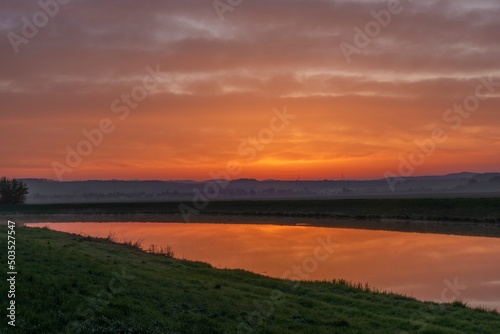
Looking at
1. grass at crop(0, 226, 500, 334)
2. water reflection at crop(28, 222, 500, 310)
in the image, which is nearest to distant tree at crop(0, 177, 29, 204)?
water reflection at crop(28, 222, 500, 310)

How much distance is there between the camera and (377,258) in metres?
31.5

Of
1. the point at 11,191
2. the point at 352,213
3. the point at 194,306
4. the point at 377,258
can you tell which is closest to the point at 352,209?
the point at 352,213

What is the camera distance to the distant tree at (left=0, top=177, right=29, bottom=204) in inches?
5251

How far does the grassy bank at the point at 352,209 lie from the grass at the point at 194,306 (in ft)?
164

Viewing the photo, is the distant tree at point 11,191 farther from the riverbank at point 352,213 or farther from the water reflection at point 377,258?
the water reflection at point 377,258

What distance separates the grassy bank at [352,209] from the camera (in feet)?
216

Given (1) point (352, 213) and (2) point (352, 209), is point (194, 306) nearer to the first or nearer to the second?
(1) point (352, 213)

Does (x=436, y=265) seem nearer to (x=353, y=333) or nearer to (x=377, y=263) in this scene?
(x=377, y=263)

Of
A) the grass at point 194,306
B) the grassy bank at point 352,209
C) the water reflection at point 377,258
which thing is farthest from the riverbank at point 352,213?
the grass at point 194,306

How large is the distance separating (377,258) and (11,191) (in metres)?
135

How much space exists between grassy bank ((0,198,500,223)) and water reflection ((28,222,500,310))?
24.0m

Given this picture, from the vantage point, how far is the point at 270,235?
49094 mm

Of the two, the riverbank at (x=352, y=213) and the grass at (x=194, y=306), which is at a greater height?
the riverbank at (x=352, y=213)

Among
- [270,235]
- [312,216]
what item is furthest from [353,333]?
[312,216]
